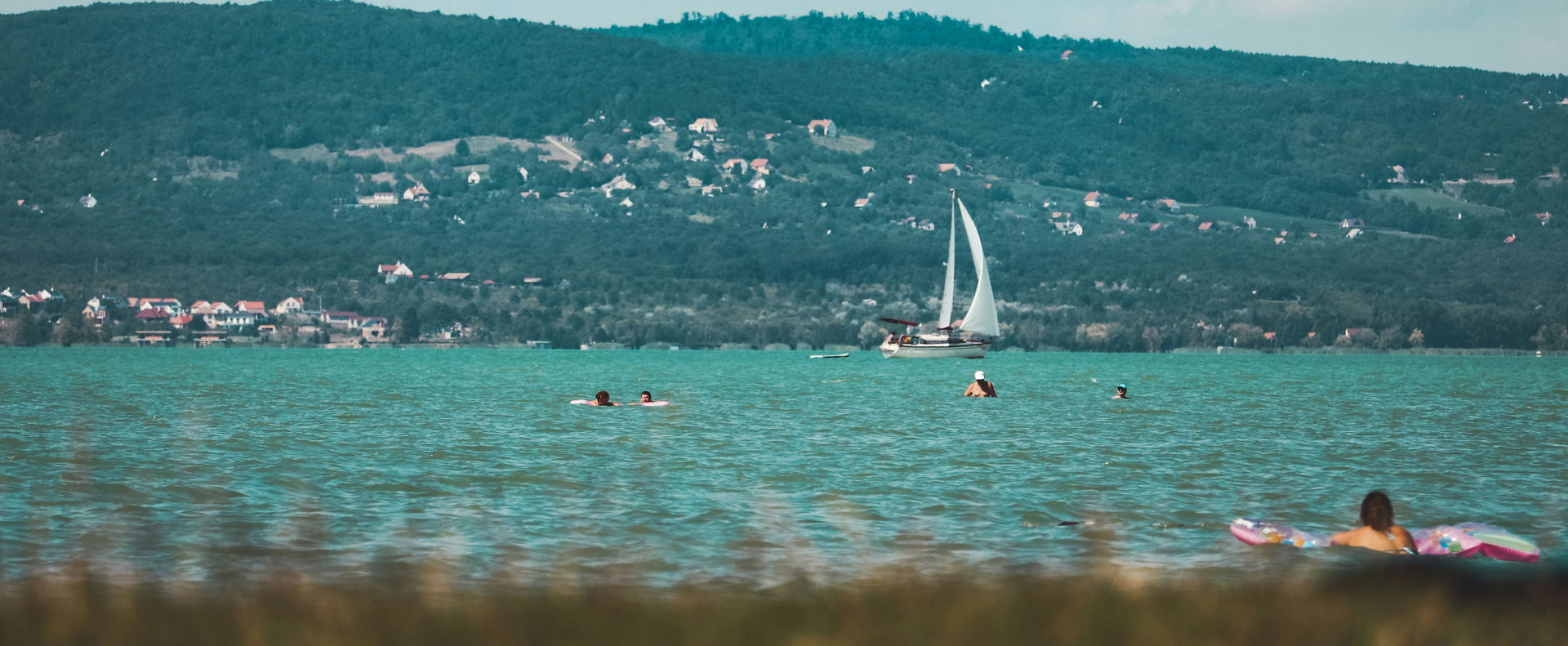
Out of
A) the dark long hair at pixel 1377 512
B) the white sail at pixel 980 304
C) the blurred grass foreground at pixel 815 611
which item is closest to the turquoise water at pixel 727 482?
the dark long hair at pixel 1377 512

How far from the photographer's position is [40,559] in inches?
910

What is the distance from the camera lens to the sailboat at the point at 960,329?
159250 millimetres

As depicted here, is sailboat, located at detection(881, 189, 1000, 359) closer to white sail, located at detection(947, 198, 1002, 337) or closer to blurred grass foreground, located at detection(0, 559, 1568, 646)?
white sail, located at detection(947, 198, 1002, 337)

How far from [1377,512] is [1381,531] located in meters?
0.39

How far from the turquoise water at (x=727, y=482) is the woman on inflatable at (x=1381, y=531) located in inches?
19.4

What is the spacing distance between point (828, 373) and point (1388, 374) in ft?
175

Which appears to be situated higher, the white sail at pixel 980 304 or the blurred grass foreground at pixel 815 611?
A: the white sail at pixel 980 304

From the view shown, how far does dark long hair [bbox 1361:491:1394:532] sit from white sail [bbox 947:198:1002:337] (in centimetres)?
13141

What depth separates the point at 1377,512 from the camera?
2392 cm

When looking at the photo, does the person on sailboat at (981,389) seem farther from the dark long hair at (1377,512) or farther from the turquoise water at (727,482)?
the dark long hair at (1377,512)

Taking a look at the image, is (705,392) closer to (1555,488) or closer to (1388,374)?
(1555,488)

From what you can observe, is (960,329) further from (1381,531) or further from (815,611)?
(815,611)

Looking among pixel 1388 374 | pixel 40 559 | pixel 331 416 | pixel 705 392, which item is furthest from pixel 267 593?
pixel 1388 374

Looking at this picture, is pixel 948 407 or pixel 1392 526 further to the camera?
pixel 948 407
